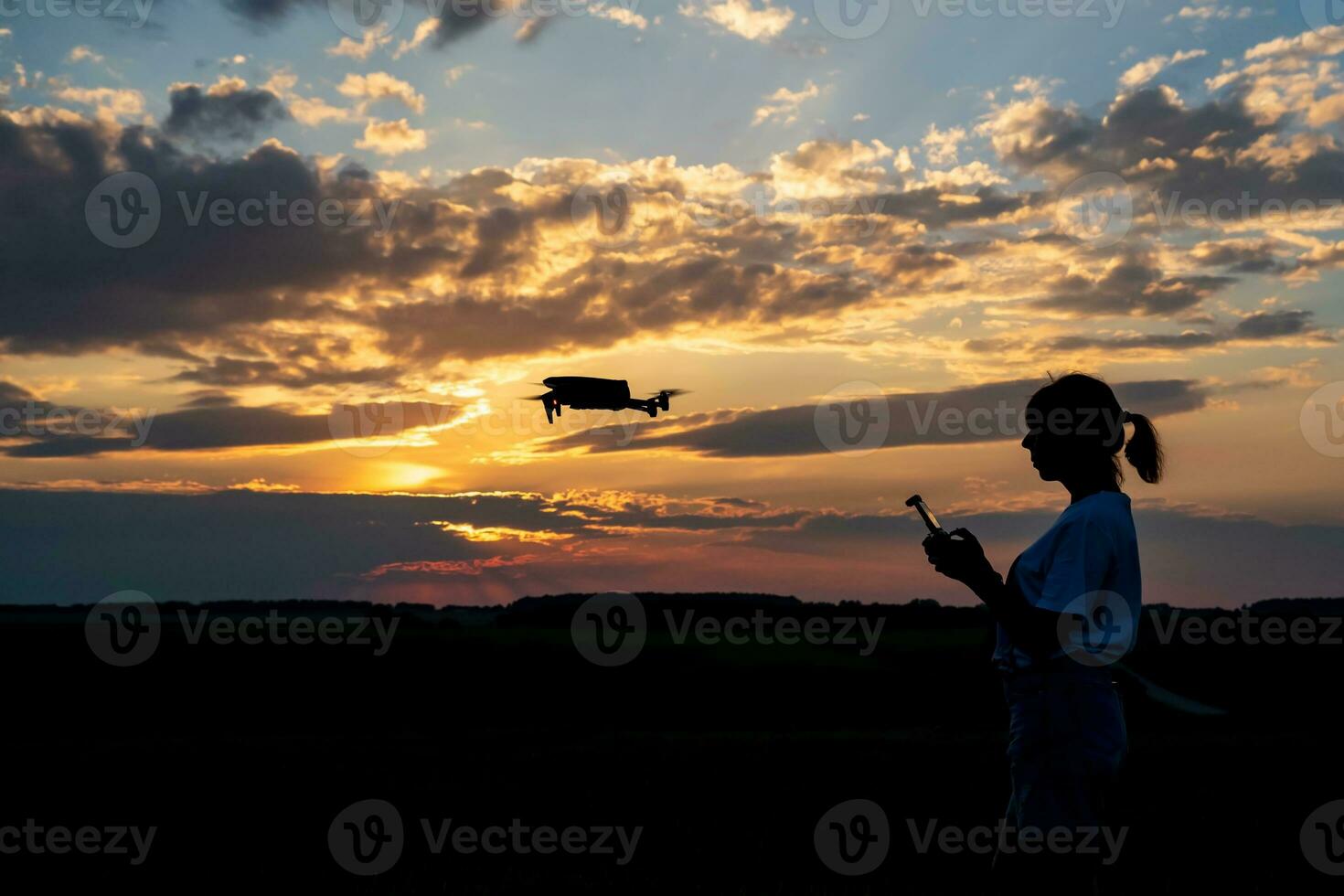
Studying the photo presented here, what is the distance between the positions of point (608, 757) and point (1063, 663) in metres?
16.0

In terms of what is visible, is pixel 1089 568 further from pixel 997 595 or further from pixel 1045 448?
pixel 1045 448

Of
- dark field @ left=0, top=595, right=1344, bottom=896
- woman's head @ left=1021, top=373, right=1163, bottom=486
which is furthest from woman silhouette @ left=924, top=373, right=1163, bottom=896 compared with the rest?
dark field @ left=0, top=595, right=1344, bottom=896

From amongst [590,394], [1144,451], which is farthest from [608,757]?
[1144,451]

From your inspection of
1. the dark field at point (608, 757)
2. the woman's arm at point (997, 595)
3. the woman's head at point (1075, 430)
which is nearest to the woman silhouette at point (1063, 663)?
the woman's arm at point (997, 595)

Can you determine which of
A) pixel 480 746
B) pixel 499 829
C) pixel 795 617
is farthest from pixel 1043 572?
pixel 795 617

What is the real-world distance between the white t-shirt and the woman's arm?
0.06m

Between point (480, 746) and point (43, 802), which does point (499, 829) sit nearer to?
point (43, 802)

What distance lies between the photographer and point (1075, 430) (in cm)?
493

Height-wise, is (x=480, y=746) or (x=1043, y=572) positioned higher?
(x=1043, y=572)

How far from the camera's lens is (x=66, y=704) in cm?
3297

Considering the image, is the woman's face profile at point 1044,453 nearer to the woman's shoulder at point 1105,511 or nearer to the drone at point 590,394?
the woman's shoulder at point 1105,511

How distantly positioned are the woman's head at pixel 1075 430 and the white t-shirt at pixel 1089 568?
0.75 ft

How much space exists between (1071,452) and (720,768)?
44.5 feet

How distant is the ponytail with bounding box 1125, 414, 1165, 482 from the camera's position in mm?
5074
